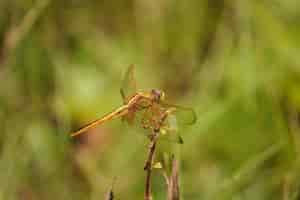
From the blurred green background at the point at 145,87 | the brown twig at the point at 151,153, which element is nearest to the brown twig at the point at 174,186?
the brown twig at the point at 151,153

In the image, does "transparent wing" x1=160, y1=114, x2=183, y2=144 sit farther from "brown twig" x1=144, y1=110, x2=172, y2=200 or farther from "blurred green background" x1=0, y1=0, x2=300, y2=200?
"blurred green background" x1=0, y1=0, x2=300, y2=200

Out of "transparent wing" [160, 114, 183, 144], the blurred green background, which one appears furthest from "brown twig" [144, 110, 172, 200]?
the blurred green background

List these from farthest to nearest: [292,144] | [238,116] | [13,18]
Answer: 1. [13,18]
2. [238,116]
3. [292,144]

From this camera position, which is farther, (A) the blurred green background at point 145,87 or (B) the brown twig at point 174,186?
(A) the blurred green background at point 145,87

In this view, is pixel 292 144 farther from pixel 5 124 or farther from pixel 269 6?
pixel 5 124

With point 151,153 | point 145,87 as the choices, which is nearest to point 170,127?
point 151,153

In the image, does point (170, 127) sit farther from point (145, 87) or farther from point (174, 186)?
point (145, 87)

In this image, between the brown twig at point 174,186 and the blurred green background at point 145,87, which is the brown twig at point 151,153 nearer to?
the brown twig at point 174,186

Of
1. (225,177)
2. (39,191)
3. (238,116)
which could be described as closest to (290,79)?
(238,116)
